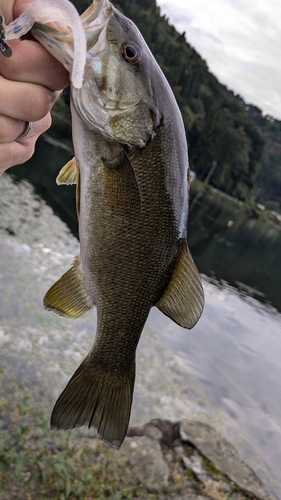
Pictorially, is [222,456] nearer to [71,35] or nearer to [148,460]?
[148,460]

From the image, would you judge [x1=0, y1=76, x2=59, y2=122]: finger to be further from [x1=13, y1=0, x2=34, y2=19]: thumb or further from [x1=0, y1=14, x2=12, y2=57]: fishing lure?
[x1=13, y1=0, x2=34, y2=19]: thumb

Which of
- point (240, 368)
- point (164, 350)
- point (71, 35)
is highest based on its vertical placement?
point (71, 35)

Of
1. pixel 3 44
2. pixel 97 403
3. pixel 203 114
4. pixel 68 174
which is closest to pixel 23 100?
pixel 3 44

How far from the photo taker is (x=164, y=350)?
358 inches

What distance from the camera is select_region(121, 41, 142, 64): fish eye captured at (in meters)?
1.82

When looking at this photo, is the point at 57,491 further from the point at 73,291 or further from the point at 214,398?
the point at 214,398

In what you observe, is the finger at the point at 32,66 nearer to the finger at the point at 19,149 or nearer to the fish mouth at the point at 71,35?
the fish mouth at the point at 71,35

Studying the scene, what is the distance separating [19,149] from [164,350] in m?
7.77

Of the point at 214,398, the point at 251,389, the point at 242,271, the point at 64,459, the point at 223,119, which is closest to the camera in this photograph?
the point at 64,459

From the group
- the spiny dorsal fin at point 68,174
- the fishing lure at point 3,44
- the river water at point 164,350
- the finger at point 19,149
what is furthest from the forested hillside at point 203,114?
the fishing lure at point 3,44

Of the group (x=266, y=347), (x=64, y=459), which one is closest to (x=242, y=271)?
(x=266, y=347)

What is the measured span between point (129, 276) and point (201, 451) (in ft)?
14.5

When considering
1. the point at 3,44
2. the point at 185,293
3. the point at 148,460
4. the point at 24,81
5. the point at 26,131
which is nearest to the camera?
the point at 3,44

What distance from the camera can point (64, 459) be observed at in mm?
4359
